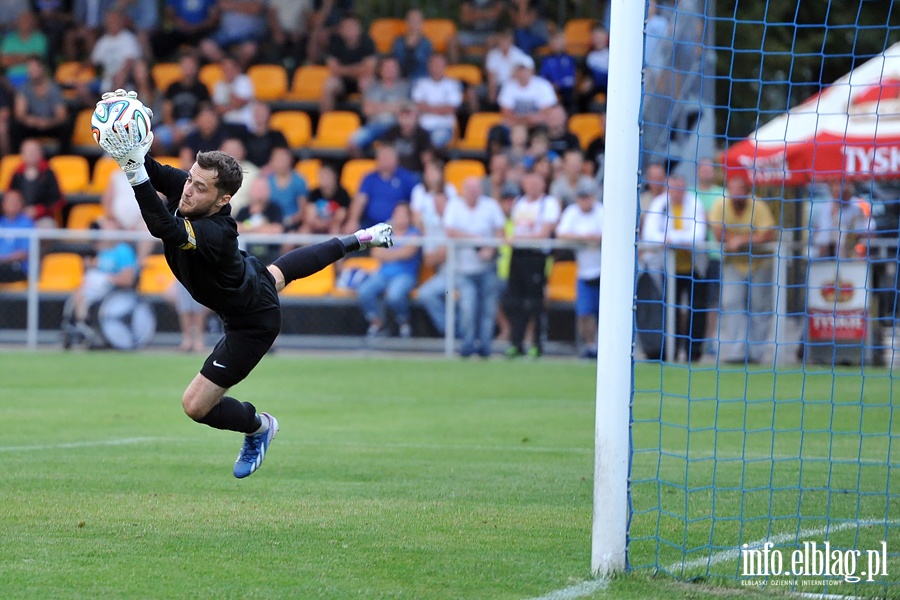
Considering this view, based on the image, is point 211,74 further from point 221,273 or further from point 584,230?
point 221,273

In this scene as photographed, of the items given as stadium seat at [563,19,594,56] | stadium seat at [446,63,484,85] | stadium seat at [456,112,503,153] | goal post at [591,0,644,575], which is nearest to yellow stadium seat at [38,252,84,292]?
stadium seat at [456,112,503,153]

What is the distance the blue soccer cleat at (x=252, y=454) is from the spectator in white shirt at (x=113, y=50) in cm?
1535

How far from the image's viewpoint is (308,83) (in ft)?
70.9

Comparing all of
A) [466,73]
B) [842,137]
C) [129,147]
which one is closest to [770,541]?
[129,147]

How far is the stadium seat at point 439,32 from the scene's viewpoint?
2200 centimetres

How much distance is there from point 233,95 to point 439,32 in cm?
403

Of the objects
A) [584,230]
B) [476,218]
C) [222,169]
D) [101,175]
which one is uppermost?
[101,175]

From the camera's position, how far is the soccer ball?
6059mm

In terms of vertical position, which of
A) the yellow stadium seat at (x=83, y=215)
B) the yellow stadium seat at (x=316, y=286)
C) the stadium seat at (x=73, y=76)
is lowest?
the yellow stadium seat at (x=316, y=286)

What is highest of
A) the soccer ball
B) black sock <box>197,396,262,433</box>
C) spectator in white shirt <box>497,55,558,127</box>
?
spectator in white shirt <box>497,55,558,127</box>

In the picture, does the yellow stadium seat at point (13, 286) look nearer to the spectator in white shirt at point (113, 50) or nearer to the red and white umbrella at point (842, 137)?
the spectator in white shirt at point (113, 50)

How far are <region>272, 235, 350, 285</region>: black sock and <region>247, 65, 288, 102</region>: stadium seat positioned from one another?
13994mm

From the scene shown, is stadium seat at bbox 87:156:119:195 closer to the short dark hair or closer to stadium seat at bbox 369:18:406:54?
stadium seat at bbox 369:18:406:54

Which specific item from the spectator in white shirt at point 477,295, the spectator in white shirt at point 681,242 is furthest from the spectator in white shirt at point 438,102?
the spectator in white shirt at point 681,242
